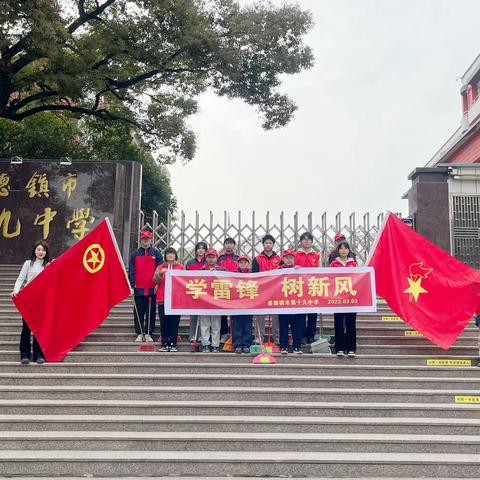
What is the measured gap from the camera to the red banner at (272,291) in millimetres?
6496

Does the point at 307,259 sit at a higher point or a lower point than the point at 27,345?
higher

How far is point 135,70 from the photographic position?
520 inches

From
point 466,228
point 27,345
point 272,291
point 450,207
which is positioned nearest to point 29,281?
point 27,345

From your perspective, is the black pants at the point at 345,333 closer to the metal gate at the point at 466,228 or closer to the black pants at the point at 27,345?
the black pants at the point at 27,345

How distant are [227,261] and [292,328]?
131cm

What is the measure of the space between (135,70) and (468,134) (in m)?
11.8

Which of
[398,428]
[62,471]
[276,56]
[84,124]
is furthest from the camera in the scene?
[84,124]

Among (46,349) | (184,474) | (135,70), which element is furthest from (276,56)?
(184,474)

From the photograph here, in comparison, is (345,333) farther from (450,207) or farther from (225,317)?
(450,207)

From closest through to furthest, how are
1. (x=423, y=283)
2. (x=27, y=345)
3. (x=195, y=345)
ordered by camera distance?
Answer: (x=27, y=345) → (x=195, y=345) → (x=423, y=283)

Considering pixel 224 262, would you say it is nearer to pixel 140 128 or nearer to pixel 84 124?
pixel 140 128

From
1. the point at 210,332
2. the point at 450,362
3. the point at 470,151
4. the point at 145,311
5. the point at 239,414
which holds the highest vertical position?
the point at 470,151

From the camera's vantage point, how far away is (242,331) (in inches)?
259

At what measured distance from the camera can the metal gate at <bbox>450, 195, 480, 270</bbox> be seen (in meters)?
10.6
